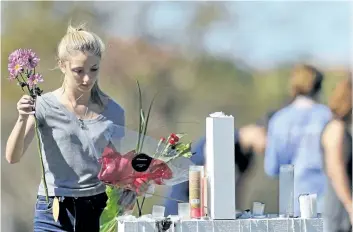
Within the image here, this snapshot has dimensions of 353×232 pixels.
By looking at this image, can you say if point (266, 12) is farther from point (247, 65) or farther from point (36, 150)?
point (36, 150)

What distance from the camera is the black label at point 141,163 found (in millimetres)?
2490

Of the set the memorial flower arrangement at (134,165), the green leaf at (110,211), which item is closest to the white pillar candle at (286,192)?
the memorial flower arrangement at (134,165)

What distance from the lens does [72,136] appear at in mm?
2756

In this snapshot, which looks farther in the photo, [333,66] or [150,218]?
[333,66]

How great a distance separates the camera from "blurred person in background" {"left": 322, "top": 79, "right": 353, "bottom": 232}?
3031 mm

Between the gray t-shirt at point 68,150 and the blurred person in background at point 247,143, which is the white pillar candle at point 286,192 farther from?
the gray t-shirt at point 68,150

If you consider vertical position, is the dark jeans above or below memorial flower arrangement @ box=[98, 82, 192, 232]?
below

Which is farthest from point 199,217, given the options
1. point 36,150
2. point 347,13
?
point 347,13

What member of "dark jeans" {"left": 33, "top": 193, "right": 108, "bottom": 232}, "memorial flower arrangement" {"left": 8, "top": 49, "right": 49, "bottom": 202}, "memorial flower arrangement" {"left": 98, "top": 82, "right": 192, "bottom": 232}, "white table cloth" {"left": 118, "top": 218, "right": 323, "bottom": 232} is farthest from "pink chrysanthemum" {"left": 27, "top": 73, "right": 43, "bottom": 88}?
"white table cloth" {"left": 118, "top": 218, "right": 323, "bottom": 232}

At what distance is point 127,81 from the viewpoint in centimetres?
294

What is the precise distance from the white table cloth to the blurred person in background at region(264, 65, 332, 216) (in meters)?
0.62

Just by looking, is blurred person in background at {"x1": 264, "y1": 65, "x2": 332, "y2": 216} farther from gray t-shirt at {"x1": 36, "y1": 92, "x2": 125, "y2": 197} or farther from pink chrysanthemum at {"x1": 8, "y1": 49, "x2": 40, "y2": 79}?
pink chrysanthemum at {"x1": 8, "y1": 49, "x2": 40, "y2": 79}

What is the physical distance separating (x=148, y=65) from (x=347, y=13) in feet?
2.89

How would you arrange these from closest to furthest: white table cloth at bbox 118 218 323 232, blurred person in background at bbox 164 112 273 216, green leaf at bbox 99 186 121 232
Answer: white table cloth at bbox 118 218 323 232 → green leaf at bbox 99 186 121 232 → blurred person in background at bbox 164 112 273 216
